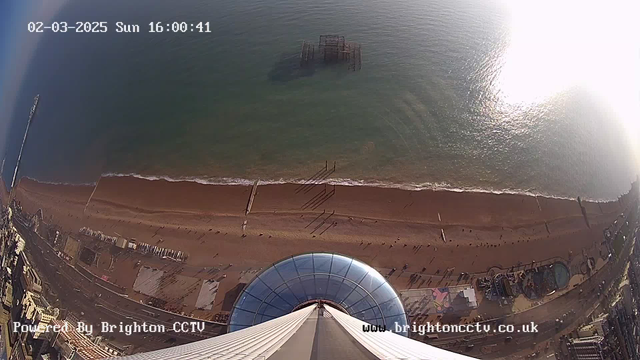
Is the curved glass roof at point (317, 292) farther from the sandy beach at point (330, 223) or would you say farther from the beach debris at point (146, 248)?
the beach debris at point (146, 248)

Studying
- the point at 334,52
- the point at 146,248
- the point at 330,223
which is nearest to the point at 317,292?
the point at 330,223

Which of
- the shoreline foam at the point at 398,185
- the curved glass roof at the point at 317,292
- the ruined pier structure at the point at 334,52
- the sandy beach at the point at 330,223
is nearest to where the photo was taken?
the curved glass roof at the point at 317,292

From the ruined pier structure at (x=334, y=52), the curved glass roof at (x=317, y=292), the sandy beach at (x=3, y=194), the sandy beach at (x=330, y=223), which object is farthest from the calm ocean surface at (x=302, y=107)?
the curved glass roof at (x=317, y=292)

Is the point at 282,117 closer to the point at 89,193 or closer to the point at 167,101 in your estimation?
the point at 167,101

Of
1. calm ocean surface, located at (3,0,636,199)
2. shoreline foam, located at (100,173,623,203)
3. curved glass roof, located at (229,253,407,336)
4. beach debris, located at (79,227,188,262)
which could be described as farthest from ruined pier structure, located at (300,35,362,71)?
curved glass roof, located at (229,253,407,336)

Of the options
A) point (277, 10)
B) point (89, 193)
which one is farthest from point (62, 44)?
point (277, 10)
